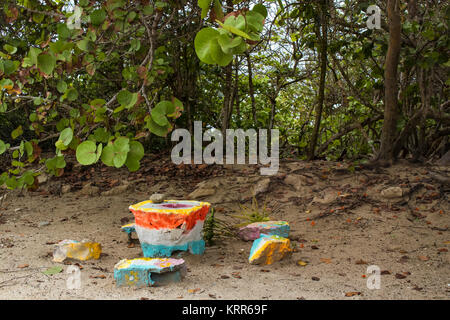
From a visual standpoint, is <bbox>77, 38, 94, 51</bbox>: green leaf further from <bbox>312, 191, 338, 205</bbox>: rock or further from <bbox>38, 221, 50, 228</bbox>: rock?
<bbox>312, 191, 338, 205</bbox>: rock

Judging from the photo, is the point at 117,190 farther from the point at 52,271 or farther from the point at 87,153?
the point at 87,153

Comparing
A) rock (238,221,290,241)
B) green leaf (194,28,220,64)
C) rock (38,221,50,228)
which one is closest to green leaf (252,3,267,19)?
green leaf (194,28,220,64)

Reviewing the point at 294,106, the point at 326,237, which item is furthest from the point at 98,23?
the point at 294,106

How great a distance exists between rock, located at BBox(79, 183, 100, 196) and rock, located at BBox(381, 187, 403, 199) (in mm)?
2830

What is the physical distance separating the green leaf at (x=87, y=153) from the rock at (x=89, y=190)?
276 cm

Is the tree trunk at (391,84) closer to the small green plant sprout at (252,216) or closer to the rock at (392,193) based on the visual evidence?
the rock at (392,193)

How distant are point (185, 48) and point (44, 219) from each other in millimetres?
2512

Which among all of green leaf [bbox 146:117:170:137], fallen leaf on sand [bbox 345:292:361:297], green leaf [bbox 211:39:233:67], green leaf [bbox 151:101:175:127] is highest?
green leaf [bbox 211:39:233:67]

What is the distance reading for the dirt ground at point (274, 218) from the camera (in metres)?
2.05

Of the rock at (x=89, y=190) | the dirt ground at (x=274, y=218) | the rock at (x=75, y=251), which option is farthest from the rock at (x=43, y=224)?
A: the rock at (x=75, y=251)

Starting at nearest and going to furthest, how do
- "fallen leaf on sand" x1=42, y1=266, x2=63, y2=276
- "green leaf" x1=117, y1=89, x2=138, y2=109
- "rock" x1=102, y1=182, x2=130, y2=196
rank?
"green leaf" x1=117, y1=89, x2=138, y2=109 < "fallen leaf on sand" x1=42, y1=266, x2=63, y2=276 < "rock" x1=102, y1=182, x2=130, y2=196

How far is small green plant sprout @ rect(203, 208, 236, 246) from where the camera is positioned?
293cm

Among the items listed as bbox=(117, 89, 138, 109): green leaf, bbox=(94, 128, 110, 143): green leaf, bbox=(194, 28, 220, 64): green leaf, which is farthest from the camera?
bbox=(94, 128, 110, 143): green leaf

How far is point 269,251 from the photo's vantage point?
249 centimetres
